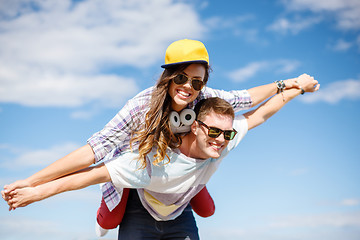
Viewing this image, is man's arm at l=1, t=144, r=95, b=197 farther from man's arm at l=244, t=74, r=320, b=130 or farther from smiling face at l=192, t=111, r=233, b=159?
man's arm at l=244, t=74, r=320, b=130

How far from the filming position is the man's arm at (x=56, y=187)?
4.12 m

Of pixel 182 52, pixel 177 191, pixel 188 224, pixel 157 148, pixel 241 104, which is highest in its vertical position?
pixel 182 52

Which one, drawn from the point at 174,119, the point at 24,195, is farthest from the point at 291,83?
the point at 24,195

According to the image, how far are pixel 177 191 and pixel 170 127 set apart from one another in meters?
0.70

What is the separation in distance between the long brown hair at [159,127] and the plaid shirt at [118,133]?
0.09m

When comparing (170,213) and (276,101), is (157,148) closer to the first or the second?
(170,213)

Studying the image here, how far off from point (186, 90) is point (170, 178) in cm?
92

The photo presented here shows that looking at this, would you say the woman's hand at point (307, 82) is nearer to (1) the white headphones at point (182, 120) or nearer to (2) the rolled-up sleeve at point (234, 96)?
(2) the rolled-up sleeve at point (234, 96)

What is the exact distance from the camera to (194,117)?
178 inches

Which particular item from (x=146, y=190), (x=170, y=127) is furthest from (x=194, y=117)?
(x=146, y=190)

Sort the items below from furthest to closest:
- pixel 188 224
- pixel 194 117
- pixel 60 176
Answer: pixel 188 224, pixel 194 117, pixel 60 176

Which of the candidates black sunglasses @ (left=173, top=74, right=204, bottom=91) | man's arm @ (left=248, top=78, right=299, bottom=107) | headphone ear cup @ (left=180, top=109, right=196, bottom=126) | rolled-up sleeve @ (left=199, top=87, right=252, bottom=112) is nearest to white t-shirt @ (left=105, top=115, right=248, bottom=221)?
rolled-up sleeve @ (left=199, top=87, right=252, bottom=112)

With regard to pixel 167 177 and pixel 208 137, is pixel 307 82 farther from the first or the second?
pixel 167 177

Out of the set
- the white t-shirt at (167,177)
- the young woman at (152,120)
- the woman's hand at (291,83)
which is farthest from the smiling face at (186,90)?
the woman's hand at (291,83)
